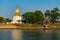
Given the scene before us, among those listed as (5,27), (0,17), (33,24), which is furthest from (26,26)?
(0,17)

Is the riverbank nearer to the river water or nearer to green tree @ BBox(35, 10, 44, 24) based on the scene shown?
green tree @ BBox(35, 10, 44, 24)

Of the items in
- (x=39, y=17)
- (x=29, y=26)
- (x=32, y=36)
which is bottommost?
(x=32, y=36)

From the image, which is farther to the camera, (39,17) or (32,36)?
(39,17)

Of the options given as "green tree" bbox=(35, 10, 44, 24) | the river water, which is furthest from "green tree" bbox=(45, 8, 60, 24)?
the river water

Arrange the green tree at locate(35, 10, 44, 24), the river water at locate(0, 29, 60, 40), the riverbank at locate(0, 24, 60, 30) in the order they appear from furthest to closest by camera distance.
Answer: the green tree at locate(35, 10, 44, 24) → the riverbank at locate(0, 24, 60, 30) → the river water at locate(0, 29, 60, 40)

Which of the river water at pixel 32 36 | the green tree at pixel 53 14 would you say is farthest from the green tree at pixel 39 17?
the river water at pixel 32 36

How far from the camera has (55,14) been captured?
81812 millimetres

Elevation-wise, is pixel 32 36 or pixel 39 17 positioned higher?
pixel 39 17

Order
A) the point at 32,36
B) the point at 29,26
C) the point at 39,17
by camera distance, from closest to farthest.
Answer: the point at 32,36 → the point at 29,26 → the point at 39,17

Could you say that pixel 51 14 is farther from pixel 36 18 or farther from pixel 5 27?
pixel 5 27

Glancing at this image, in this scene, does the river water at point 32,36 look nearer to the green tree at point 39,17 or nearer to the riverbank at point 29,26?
the riverbank at point 29,26

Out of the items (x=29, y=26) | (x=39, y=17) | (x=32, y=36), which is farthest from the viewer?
(x=39, y=17)

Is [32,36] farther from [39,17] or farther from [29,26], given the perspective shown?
[39,17]

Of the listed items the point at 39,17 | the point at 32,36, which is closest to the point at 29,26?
the point at 39,17
